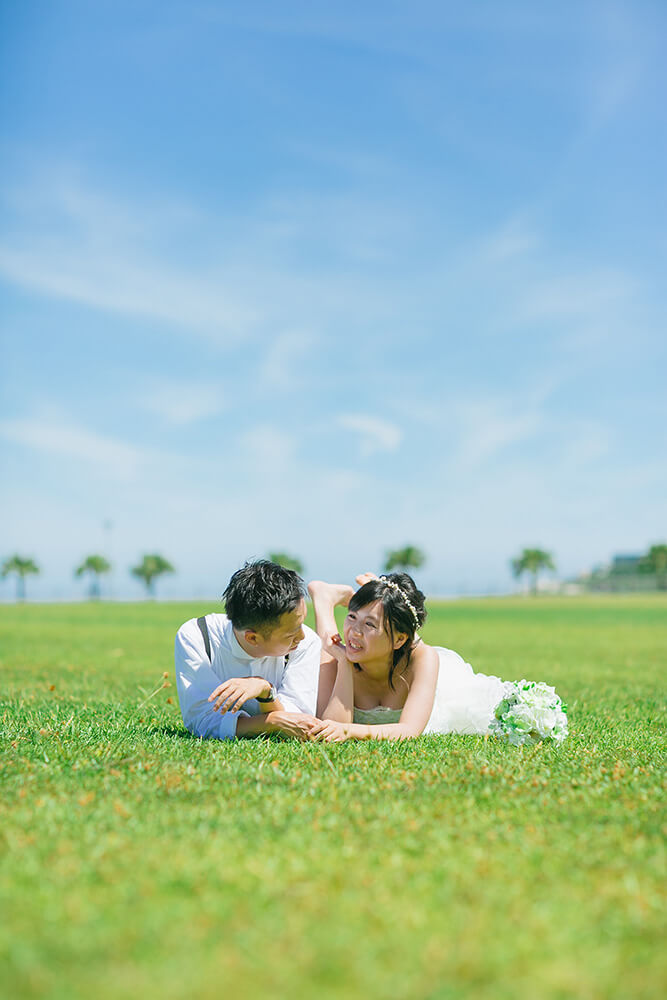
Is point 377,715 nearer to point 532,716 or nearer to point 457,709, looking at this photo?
point 457,709

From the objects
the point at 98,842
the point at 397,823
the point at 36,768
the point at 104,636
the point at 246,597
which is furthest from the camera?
the point at 104,636

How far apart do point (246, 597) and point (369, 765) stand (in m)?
1.75

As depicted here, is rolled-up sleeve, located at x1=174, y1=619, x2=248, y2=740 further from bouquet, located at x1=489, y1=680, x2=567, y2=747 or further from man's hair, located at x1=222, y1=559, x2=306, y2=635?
bouquet, located at x1=489, y1=680, x2=567, y2=747

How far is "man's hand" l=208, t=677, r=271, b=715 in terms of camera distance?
736 centimetres

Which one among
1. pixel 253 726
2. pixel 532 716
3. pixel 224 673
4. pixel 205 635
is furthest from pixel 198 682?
pixel 532 716

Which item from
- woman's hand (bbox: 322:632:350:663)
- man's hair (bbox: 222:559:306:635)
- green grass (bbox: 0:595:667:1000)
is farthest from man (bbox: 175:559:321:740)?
green grass (bbox: 0:595:667:1000)

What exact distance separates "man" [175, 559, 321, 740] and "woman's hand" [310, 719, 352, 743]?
84 millimetres

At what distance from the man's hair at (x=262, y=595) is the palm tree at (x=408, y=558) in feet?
525

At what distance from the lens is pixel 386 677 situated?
910cm

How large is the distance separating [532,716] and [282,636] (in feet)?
8.20

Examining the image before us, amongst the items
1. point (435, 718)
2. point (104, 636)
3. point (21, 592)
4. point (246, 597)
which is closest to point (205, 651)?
point (246, 597)

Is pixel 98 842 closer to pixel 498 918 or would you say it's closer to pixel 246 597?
pixel 498 918

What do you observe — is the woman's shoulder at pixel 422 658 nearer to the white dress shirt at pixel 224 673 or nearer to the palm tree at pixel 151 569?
the white dress shirt at pixel 224 673

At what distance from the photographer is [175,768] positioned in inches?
259
